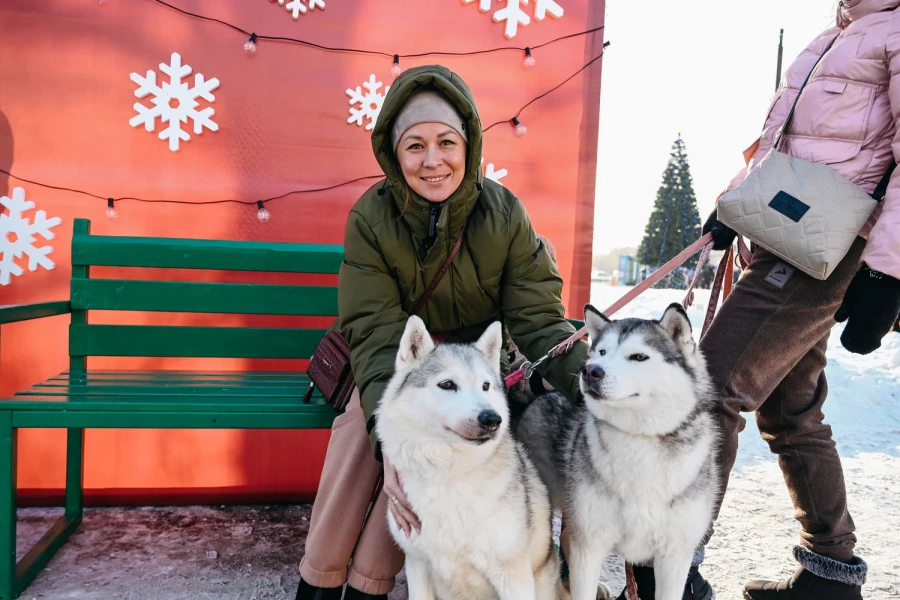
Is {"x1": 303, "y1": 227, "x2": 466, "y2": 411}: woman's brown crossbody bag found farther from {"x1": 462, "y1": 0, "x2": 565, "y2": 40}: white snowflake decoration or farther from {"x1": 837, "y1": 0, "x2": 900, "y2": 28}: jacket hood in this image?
{"x1": 462, "y1": 0, "x2": 565, "y2": 40}: white snowflake decoration

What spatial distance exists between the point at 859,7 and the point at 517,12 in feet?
6.62

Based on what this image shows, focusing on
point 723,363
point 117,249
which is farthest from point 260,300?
point 723,363

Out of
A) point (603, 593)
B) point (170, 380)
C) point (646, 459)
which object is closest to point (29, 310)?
point (170, 380)

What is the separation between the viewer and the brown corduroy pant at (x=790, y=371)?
208 centimetres

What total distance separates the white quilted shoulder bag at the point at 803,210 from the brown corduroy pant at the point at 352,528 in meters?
1.65

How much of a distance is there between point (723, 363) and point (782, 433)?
0.56 metres

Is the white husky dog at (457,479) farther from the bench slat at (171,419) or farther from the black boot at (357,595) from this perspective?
the bench slat at (171,419)

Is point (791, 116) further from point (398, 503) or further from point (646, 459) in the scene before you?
point (398, 503)

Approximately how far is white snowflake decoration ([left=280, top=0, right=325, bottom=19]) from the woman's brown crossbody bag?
1927 millimetres

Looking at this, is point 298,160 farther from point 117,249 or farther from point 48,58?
point 48,58

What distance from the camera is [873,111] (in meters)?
1.95

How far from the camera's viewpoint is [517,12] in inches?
142

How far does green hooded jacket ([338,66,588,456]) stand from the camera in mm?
2340

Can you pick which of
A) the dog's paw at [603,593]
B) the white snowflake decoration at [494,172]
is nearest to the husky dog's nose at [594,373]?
the dog's paw at [603,593]
